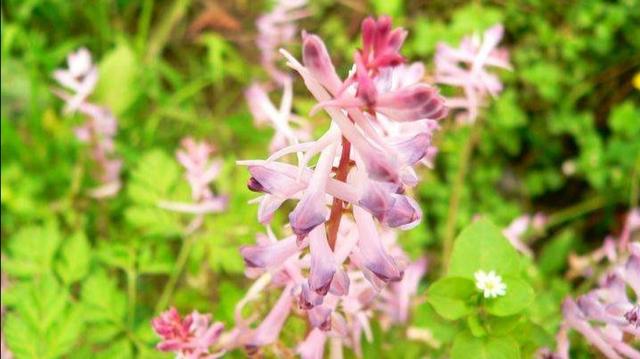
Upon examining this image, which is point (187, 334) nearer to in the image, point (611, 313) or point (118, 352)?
point (118, 352)

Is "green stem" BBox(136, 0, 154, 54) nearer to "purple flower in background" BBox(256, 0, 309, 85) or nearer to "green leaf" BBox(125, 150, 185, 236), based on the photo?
"purple flower in background" BBox(256, 0, 309, 85)

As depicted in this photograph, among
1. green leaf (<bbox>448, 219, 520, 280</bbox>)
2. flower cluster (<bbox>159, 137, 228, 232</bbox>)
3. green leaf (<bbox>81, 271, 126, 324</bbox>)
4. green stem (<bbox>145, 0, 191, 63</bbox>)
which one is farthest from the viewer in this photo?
green stem (<bbox>145, 0, 191, 63</bbox>)

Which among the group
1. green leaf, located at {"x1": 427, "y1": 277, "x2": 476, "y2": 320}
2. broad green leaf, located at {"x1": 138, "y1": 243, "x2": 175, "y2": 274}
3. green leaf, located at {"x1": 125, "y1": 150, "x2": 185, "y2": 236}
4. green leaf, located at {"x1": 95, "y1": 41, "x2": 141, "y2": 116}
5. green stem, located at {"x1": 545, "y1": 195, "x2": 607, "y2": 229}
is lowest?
broad green leaf, located at {"x1": 138, "y1": 243, "x2": 175, "y2": 274}

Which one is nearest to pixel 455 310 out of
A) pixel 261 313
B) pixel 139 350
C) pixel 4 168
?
pixel 261 313

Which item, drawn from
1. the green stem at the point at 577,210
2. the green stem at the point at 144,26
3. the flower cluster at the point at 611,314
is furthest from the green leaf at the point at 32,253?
the green stem at the point at 577,210

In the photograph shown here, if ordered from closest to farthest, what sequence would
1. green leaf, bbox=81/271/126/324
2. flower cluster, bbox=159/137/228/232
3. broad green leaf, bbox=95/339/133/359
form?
broad green leaf, bbox=95/339/133/359
green leaf, bbox=81/271/126/324
flower cluster, bbox=159/137/228/232

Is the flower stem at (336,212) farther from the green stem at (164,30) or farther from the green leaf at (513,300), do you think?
the green stem at (164,30)

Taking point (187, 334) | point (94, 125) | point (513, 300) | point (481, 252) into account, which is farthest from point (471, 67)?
point (94, 125)

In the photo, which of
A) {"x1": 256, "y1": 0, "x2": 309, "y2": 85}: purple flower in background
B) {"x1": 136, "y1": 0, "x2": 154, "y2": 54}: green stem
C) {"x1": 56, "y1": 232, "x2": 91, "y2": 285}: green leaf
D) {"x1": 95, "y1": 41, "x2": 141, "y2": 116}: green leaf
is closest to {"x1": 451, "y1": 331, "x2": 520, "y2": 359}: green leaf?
{"x1": 56, "y1": 232, "x2": 91, "y2": 285}: green leaf
